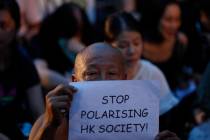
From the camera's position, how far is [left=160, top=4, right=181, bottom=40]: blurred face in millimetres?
8352

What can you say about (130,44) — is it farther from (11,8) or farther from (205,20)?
(205,20)

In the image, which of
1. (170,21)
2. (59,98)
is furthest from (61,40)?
(59,98)

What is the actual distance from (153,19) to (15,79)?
8.91ft

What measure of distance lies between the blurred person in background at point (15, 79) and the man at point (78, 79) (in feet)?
5.59

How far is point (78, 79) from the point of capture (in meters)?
4.18

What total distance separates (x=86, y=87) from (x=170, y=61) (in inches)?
174

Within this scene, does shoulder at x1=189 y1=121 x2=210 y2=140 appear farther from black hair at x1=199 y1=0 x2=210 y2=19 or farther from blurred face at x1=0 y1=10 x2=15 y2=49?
black hair at x1=199 y1=0 x2=210 y2=19

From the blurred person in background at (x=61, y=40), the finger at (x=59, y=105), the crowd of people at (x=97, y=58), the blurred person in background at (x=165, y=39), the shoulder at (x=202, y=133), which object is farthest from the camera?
the blurred person in background at (x=165, y=39)

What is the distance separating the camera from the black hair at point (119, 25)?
6.24 meters

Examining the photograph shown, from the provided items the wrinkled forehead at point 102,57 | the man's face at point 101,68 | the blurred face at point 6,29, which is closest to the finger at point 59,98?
the man's face at point 101,68

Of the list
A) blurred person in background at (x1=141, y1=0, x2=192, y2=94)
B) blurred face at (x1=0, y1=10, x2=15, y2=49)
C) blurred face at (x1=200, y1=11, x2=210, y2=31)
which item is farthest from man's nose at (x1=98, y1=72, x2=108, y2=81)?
blurred face at (x1=200, y1=11, x2=210, y2=31)

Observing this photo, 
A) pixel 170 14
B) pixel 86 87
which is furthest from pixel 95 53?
pixel 170 14

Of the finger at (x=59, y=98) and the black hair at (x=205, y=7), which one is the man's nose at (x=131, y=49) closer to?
the finger at (x=59, y=98)

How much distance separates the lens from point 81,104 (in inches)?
153
